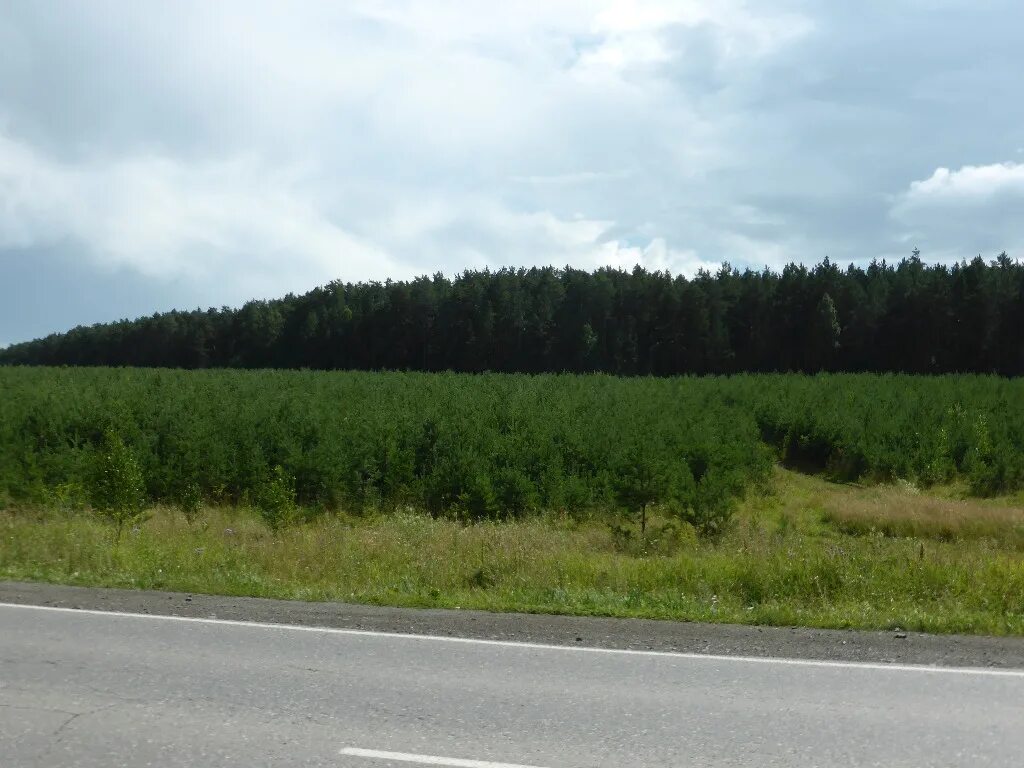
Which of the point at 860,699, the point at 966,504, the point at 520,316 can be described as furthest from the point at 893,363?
the point at 860,699

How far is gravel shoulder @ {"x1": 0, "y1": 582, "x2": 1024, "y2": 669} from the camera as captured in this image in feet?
27.0

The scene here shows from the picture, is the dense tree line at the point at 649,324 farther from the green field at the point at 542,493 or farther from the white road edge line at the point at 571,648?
the white road edge line at the point at 571,648

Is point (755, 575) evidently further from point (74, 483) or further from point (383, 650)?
point (74, 483)

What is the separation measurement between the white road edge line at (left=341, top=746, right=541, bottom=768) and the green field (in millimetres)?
4809

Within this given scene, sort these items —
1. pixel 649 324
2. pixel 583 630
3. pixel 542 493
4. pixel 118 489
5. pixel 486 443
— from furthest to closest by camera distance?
pixel 649 324 < pixel 486 443 < pixel 542 493 < pixel 118 489 < pixel 583 630

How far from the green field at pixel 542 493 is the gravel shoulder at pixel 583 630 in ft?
1.53

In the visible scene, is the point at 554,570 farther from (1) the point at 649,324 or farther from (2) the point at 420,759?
(1) the point at 649,324

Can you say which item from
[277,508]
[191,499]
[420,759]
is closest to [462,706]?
[420,759]

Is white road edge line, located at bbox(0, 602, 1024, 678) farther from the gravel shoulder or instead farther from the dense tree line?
the dense tree line

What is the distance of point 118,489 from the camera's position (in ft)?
53.7

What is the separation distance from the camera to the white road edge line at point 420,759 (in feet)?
17.3

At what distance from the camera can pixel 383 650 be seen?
8.12 metres

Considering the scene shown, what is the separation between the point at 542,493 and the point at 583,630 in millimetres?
12774

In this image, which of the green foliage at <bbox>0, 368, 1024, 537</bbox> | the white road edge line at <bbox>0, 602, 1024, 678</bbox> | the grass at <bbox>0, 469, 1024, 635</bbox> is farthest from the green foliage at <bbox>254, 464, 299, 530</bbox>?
the white road edge line at <bbox>0, 602, 1024, 678</bbox>
